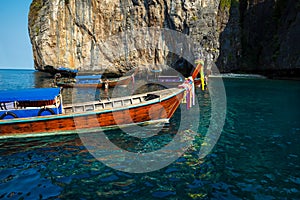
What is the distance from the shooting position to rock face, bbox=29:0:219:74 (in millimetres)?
55781

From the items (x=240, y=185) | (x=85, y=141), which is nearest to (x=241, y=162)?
(x=240, y=185)

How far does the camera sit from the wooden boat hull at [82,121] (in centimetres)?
1264

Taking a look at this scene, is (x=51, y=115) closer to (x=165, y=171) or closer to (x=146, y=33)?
(x=165, y=171)

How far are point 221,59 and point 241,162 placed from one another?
56089 mm

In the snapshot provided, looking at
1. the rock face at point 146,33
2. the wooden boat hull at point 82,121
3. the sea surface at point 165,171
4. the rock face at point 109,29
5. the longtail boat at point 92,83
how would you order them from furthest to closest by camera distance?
the rock face at point 109,29, the rock face at point 146,33, the longtail boat at point 92,83, the wooden boat hull at point 82,121, the sea surface at point 165,171

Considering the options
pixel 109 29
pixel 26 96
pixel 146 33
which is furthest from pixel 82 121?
pixel 109 29

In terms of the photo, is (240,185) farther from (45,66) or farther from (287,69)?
(45,66)

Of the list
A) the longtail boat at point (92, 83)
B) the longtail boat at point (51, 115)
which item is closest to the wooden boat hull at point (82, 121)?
the longtail boat at point (51, 115)

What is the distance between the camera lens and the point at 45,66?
5994 cm

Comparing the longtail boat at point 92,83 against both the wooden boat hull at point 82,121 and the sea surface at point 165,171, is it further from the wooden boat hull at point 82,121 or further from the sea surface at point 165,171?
the sea surface at point 165,171

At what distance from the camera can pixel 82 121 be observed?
13125mm

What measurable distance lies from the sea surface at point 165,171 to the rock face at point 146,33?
4599cm

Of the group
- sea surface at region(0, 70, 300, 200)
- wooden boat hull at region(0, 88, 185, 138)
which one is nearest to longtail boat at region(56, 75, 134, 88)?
wooden boat hull at region(0, 88, 185, 138)

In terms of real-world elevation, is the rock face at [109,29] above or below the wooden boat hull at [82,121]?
above
